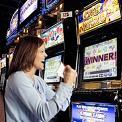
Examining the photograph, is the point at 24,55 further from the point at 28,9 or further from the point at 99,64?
the point at 28,9

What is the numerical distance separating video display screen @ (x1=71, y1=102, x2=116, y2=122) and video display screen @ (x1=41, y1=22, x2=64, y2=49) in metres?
1.04

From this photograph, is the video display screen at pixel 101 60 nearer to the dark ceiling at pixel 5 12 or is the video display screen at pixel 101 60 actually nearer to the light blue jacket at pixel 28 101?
the light blue jacket at pixel 28 101

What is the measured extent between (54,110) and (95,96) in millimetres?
393

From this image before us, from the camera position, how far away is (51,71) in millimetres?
3541

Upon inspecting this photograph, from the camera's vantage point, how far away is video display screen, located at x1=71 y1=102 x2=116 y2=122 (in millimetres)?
2035

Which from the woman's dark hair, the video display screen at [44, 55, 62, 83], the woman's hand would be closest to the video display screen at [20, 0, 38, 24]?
the video display screen at [44, 55, 62, 83]

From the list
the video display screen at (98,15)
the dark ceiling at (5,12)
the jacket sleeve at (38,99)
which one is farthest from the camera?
the dark ceiling at (5,12)

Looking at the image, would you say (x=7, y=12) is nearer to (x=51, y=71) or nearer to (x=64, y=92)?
(x=51, y=71)

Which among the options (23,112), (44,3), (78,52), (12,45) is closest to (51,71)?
(78,52)

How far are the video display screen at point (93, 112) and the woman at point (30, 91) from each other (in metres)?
0.23

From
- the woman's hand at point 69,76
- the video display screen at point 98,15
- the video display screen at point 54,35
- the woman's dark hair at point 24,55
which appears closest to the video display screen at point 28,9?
the video display screen at point 54,35

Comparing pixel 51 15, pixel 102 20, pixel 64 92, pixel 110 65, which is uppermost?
pixel 51 15

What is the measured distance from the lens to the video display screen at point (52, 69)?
3.35 metres

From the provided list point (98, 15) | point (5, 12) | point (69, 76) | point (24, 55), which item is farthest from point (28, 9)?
point (5, 12)
